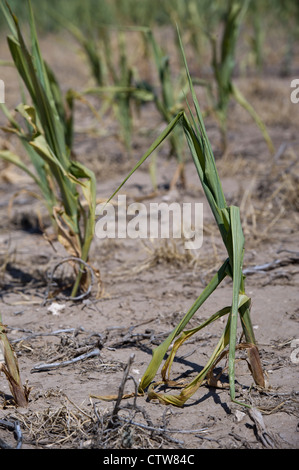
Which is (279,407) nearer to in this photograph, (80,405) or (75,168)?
(80,405)

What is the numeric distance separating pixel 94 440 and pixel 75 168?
2.80 feet

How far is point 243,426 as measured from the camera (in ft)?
3.85

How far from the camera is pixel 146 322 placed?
1.65 metres

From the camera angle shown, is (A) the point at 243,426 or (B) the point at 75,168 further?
(B) the point at 75,168

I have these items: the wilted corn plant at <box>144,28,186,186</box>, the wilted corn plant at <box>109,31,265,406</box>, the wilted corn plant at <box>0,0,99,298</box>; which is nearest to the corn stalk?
the wilted corn plant at <box>144,28,186,186</box>

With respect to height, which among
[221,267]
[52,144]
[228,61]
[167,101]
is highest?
[228,61]

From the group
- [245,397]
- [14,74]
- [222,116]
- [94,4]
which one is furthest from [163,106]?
[94,4]

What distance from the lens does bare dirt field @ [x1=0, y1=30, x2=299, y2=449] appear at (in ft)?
3.84

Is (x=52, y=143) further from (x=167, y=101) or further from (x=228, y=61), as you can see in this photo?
(x=228, y=61)

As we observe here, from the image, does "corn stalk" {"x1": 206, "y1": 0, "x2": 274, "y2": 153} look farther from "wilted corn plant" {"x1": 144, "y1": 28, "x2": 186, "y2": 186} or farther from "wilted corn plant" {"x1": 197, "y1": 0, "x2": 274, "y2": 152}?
"wilted corn plant" {"x1": 144, "y1": 28, "x2": 186, "y2": 186}

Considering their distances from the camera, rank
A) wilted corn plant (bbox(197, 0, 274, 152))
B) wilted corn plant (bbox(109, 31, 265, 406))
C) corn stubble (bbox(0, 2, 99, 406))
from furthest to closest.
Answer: wilted corn plant (bbox(197, 0, 274, 152)) → corn stubble (bbox(0, 2, 99, 406)) → wilted corn plant (bbox(109, 31, 265, 406))

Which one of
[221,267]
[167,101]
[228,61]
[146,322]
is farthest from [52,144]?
[228,61]

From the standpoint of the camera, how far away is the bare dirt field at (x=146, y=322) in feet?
3.84

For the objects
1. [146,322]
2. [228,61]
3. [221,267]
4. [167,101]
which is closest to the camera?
[221,267]
